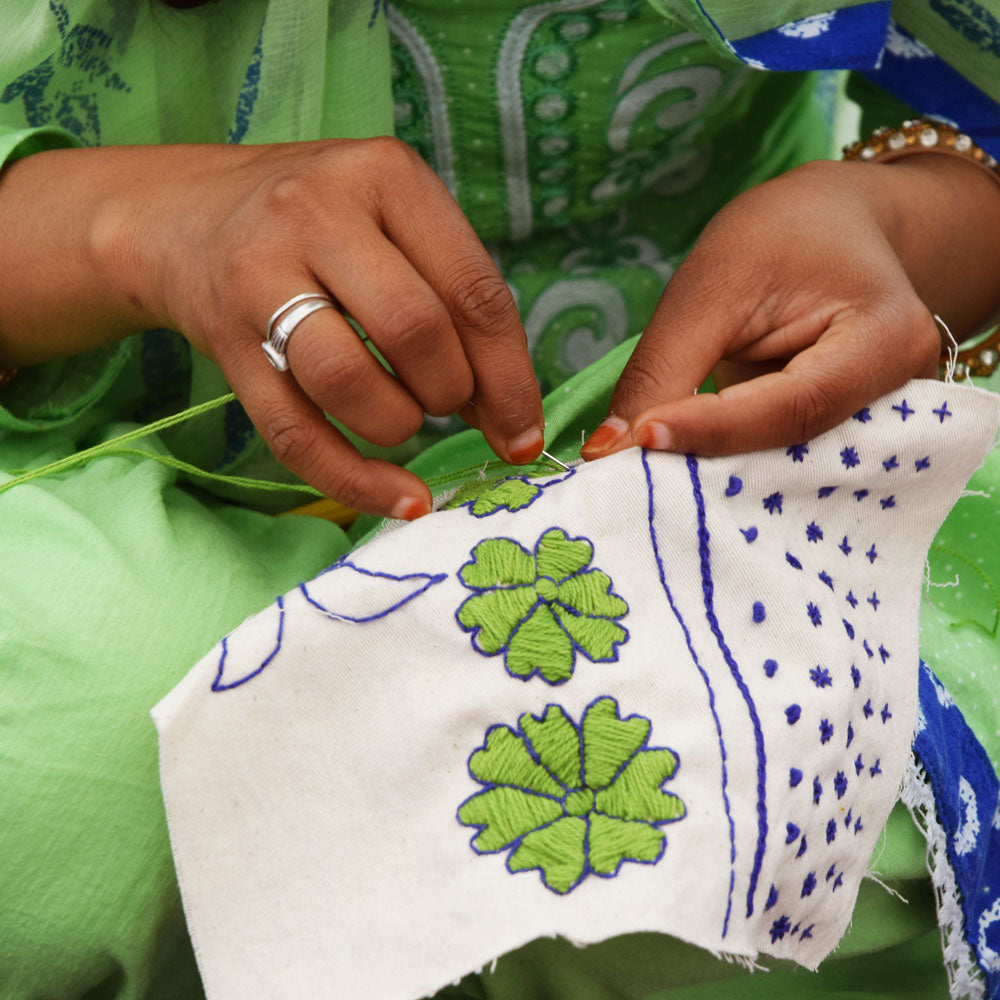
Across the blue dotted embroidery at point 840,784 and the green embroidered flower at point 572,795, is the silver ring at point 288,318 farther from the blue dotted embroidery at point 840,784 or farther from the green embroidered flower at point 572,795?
the blue dotted embroidery at point 840,784

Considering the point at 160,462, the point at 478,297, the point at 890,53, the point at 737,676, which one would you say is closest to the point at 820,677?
the point at 737,676

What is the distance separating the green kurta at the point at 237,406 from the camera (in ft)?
1.69

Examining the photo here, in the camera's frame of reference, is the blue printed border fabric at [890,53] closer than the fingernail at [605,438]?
No

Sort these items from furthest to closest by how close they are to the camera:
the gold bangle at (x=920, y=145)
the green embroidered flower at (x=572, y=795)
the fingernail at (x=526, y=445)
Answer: the gold bangle at (x=920, y=145) → the fingernail at (x=526, y=445) → the green embroidered flower at (x=572, y=795)

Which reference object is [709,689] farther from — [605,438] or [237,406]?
[237,406]

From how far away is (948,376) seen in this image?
64 centimetres

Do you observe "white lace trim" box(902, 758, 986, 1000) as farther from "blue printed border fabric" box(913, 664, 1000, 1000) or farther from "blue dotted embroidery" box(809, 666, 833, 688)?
"blue dotted embroidery" box(809, 666, 833, 688)

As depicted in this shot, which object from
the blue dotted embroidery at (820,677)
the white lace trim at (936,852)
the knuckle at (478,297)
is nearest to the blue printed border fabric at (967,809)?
the white lace trim at (936,852)

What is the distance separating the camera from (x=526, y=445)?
561 mm

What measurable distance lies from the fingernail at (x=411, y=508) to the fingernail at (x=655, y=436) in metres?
0.12

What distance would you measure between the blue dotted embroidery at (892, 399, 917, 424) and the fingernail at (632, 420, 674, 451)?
5.9 inches

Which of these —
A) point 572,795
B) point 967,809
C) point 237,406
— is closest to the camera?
point 572,795

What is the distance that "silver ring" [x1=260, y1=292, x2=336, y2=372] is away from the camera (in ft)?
1.64

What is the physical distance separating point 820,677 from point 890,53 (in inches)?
21.4
